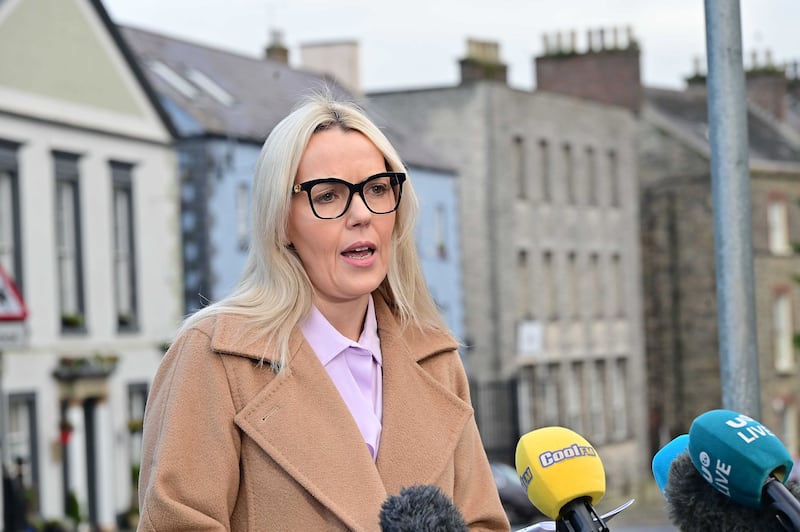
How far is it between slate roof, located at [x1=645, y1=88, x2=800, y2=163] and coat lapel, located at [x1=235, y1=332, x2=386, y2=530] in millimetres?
48911

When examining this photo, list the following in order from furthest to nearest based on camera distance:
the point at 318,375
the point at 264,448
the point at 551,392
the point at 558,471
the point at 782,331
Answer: the point at 782,331 < the point at 551,392 < the point at 318,375 < the point at 264,448 < the point at 558,471

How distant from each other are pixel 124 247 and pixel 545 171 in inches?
811

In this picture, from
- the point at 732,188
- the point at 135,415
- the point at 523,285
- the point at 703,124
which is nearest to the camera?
the point at 732,188

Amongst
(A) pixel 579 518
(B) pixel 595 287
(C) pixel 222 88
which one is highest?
(C) pixel 222 88

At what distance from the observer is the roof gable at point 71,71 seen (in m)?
26.2

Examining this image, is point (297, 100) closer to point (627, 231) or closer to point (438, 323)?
point (438, 323)

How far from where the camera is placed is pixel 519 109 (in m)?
46.3

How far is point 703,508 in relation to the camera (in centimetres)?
321

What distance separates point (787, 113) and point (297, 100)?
195 ft

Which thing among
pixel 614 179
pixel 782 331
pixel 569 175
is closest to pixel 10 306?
pixel 569 175

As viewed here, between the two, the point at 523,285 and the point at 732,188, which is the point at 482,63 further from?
the point at 732,188

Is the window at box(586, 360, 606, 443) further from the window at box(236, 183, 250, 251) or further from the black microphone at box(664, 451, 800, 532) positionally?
the black microphone at box(664, 451, 800, 532)

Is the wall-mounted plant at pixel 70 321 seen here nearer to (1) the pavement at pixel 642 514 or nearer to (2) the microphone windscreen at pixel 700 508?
(1) the pavement at pixel 642 514

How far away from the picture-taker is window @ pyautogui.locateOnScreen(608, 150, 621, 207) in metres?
51.2
